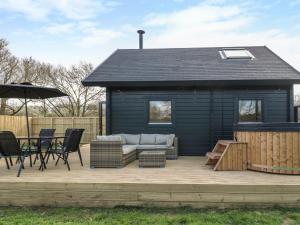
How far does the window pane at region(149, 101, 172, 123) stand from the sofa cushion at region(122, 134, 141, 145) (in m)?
0.65

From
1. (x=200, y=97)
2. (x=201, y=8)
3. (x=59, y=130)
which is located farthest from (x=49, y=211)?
(x=59, y=130)

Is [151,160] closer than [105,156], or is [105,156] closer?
[105,156]

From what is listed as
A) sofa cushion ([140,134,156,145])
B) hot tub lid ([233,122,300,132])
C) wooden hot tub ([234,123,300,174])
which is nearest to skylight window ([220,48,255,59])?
sofa cushion ([140,134,156,145])

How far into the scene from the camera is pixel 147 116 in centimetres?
898

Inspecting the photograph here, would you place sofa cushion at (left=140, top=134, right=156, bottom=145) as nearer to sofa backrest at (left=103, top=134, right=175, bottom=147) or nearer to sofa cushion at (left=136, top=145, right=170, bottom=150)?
sofa backrest at (left=103, top=134, right=175, bottom=147)

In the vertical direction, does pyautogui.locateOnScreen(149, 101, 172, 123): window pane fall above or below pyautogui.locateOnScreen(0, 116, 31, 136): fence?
above

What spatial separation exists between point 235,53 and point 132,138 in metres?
4.62

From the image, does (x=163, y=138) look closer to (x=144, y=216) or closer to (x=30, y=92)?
(x=30, y=92)

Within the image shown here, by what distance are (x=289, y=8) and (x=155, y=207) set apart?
961 cm

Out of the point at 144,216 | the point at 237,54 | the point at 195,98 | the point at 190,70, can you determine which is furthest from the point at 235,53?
the point at 144,216

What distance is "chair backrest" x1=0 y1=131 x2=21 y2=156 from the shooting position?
5438mm

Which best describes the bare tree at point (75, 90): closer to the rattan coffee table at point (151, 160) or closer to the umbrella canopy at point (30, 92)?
the umbrella canopy at point (30, 92)

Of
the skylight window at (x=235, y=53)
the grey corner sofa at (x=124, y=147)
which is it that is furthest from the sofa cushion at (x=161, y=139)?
the skylight window at (x=235, y=53)

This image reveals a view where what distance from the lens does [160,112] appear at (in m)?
8.97
